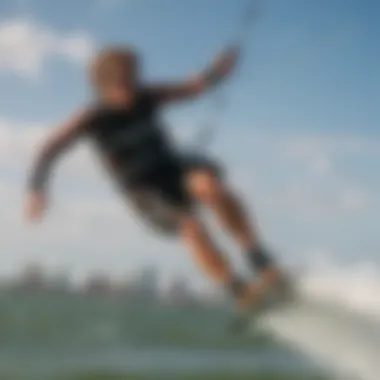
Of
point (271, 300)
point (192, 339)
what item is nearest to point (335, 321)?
point (271, 300)

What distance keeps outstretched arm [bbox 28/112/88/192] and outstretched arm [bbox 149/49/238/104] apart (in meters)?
0.15

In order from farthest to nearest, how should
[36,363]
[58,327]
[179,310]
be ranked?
[58,327] < [36,363] < [179,310]

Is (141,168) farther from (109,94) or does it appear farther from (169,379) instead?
(169,379)

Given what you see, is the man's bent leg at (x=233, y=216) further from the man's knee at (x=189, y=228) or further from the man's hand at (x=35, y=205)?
the man's hand at (x=35, y=205)

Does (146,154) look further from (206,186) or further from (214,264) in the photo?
(214,264)

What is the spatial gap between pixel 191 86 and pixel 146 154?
0.15 metres

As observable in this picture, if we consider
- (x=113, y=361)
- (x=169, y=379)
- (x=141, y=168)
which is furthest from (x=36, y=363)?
(x=141, y=168)

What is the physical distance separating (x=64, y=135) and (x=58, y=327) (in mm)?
1040

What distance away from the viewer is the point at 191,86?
2.06m

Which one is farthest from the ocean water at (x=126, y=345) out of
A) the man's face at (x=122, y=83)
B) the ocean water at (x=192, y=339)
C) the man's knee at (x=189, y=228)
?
the man's face at (x=122, y=83)

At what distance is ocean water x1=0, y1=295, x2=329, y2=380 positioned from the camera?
94.1 inches

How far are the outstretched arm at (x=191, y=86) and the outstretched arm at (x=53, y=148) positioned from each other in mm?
146

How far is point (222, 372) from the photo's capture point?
258 centimetres

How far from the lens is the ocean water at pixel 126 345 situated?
2391 mm
